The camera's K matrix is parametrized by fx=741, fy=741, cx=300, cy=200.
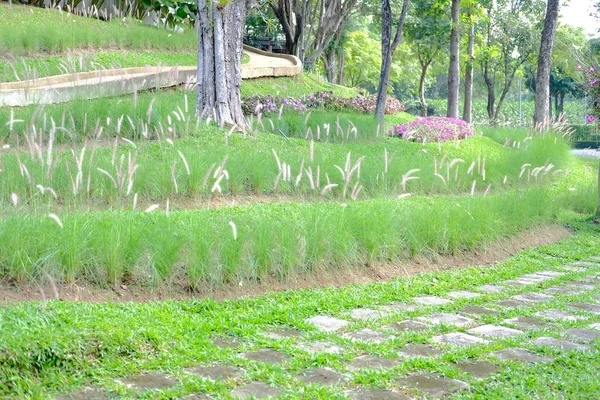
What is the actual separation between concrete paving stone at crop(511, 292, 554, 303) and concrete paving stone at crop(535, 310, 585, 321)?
0.37m

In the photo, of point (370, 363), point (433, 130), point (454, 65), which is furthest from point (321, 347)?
point (454, 65)

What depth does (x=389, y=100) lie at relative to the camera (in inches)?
721

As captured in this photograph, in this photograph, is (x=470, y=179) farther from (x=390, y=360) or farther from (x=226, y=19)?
(x=390, y=360)

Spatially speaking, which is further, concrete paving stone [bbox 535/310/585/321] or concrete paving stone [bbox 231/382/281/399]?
concrete paving stone [bbox 535/310/585/321]

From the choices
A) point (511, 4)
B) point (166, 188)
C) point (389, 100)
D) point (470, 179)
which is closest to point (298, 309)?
point (166, 188)

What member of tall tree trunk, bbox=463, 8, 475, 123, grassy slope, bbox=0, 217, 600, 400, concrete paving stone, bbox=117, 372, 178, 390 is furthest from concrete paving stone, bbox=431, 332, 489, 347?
tall tree trunk, bbox=463, 8, 475, 123

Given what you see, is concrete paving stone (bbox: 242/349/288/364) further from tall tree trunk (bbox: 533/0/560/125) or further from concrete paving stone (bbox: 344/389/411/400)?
tall tree trunk (bbox: 533/0/560/125)

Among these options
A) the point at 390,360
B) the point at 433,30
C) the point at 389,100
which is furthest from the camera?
the point at 433,30

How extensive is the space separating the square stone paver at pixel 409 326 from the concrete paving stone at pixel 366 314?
19 centimetres

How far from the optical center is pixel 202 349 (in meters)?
4.13

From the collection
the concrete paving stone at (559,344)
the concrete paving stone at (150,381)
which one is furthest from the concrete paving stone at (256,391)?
the concrete paving stone at (559,344)

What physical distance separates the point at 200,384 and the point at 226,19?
24.6 feet

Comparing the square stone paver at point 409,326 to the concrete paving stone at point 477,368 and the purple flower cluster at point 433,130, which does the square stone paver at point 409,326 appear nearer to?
the concrete paving stone at point 477,368

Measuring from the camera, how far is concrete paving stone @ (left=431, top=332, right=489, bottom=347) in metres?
4.62
